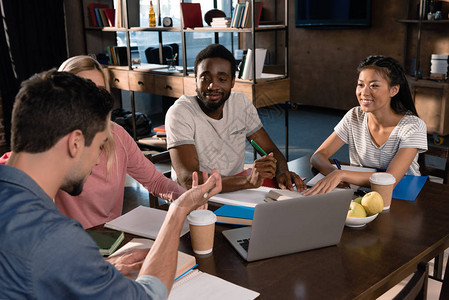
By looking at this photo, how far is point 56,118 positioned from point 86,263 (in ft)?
0.88

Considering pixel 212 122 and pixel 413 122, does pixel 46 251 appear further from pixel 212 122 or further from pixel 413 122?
pixel 413 122

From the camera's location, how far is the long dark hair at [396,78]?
85.5 inches

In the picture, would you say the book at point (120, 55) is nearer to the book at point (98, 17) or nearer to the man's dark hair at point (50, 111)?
the book at point (98, 17)

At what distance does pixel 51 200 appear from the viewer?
2.88 feet

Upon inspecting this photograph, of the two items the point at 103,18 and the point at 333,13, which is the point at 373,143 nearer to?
the point at 103,18

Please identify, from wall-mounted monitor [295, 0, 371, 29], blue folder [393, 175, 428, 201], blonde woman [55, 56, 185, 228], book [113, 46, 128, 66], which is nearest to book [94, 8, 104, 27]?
book [113, 46, 128, 66]

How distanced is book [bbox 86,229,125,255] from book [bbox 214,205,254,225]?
322 millimetres

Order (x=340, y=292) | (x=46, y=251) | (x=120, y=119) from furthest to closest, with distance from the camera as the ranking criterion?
(x=120, y=119) → (x=340, y=292) → (x=46, y=251)

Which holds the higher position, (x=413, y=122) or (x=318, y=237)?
(x=413, y=122)

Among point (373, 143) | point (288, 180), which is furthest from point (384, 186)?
point (373, 143)

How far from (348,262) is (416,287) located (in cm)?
25

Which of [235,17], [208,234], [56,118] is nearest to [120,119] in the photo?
[235,17]

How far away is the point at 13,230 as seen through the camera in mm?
775

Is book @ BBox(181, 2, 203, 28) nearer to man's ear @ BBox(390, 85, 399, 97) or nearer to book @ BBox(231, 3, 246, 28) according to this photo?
book @ BBox(231, 3, 246, 28)
